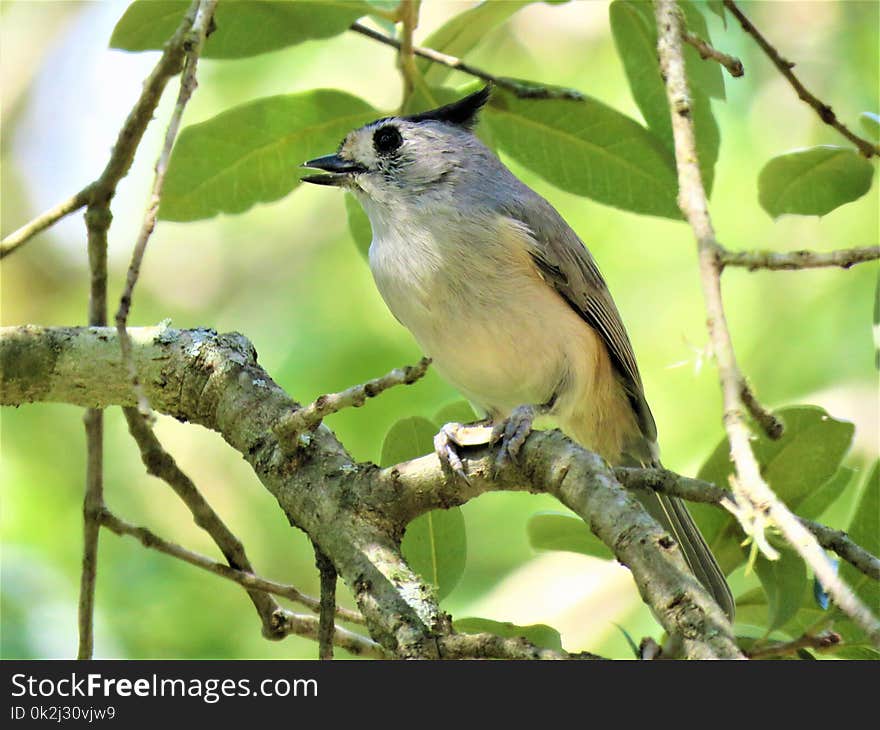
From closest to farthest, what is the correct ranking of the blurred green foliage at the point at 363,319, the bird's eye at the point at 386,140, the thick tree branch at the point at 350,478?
1. the thick tree branch at the point at 350,478
2. the bird's eye at the point at 386,140
3. the blurred green foliage at the point at 363,319

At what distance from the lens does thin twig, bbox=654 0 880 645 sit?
150cm

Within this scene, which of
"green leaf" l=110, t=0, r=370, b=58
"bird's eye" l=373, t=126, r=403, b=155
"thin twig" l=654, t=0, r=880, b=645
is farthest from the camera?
"bird's eye" l=373, t=126, r=403, b=155

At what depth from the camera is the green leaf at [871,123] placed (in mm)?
2816

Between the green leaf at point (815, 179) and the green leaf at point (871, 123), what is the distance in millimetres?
66

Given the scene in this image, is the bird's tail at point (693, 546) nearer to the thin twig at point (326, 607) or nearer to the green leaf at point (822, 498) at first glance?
the green leaf at point (822, 498)

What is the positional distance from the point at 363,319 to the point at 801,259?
13.7 feet

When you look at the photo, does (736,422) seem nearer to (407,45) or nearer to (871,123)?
(871,123)

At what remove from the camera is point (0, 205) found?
261 inches

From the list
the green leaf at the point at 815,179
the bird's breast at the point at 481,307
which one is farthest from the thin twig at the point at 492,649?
the green leaf at the point at 815,179

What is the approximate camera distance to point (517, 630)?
256 centimetres

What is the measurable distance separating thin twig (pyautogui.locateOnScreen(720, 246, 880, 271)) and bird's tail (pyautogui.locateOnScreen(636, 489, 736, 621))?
3.57 feet

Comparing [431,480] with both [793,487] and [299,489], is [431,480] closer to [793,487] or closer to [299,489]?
[299,489]

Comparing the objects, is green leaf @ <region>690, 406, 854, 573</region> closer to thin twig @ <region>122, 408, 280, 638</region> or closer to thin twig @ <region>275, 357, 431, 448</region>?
thin twig @ <region>275, 357, 431, 448</region>

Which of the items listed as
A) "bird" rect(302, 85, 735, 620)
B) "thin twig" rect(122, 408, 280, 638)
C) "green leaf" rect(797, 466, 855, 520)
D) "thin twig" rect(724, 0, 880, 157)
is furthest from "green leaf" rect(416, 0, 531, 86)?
"green leaf" rect(797, 466, 855, 520)
